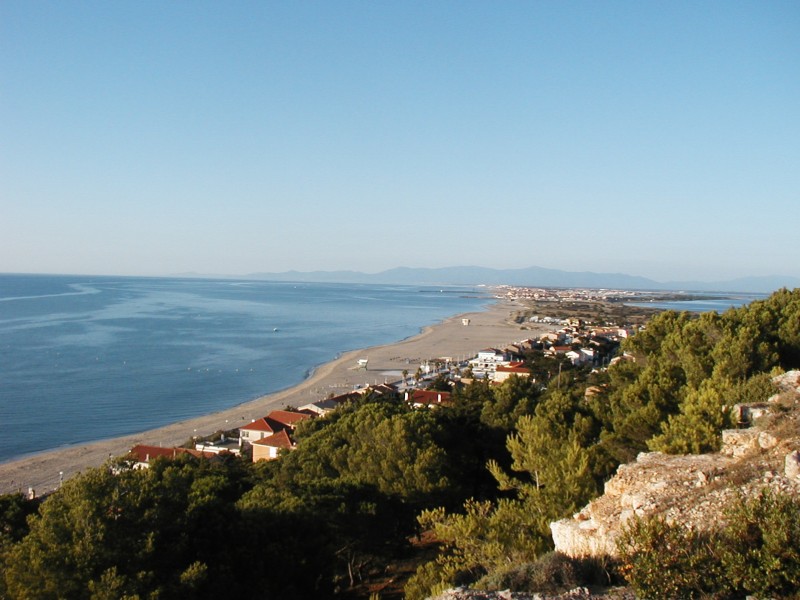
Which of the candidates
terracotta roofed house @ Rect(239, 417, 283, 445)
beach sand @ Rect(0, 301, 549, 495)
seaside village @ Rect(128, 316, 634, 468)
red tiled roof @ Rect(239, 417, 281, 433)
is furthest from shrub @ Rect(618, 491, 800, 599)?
red tiled roof @ Rect(239, 417, 281, 433)

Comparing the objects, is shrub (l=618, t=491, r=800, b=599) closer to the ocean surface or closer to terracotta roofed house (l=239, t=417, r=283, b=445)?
terracotta roofed house (l=239, t=417, r=283, b=445)

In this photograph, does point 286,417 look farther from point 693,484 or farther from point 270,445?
point 693,484

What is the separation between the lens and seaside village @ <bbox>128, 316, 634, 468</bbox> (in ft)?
85.6

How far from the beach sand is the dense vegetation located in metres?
12.3

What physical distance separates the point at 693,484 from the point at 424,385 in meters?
33.9

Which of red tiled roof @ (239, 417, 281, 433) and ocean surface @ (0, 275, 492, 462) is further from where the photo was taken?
ocean surface @ (0, 275, 492, 462)

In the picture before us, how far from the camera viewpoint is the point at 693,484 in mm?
7938

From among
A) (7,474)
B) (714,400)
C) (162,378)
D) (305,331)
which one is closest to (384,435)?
(714,400)

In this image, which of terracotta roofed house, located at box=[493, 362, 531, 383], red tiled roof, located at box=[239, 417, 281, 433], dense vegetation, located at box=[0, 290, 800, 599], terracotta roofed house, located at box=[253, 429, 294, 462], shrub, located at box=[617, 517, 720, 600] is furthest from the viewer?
terracotta roofed house, located at box=[493, 362, 531, 383]

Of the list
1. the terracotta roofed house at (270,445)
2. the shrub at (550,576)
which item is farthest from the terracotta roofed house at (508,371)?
the shrub at (550,576)

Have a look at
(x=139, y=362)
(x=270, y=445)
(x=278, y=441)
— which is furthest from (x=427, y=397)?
(x=139, y=362)

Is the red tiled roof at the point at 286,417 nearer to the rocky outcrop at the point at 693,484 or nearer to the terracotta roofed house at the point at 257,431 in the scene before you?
the terracotta roofed house at the point at 257,431

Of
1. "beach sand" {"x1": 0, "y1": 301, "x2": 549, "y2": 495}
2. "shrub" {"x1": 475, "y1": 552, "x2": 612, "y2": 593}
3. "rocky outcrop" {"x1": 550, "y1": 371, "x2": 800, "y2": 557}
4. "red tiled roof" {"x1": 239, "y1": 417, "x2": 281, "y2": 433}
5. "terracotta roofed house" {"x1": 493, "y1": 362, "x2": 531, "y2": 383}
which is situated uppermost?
"rocky outcrop" {"x1": 550, "y1": 371, "x2": 800, "y2": 557}

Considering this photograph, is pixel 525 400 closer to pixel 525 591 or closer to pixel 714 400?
pixel 714 400
